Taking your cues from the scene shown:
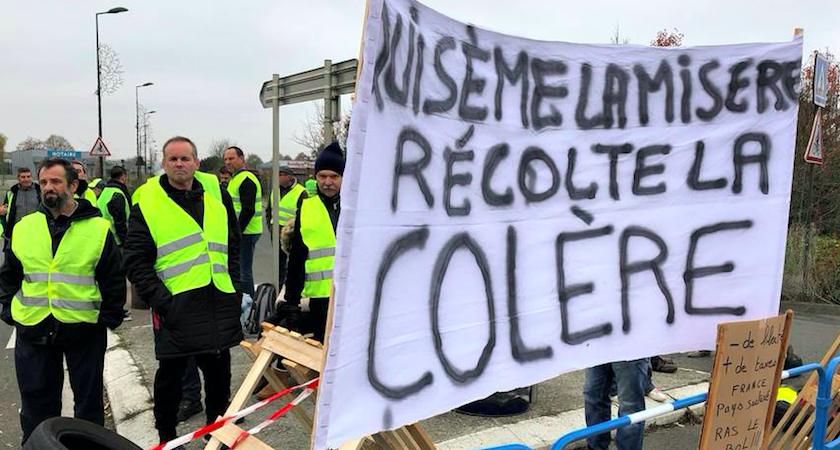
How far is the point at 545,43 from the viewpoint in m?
2.07

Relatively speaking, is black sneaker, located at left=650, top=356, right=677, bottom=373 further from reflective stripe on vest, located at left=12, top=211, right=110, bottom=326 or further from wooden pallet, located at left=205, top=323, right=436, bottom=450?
reflective stripe on vest, located at left=12, top=211, right=110, bottom=326

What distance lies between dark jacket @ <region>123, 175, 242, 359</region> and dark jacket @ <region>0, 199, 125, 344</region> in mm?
190

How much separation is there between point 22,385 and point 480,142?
2954 millimetres

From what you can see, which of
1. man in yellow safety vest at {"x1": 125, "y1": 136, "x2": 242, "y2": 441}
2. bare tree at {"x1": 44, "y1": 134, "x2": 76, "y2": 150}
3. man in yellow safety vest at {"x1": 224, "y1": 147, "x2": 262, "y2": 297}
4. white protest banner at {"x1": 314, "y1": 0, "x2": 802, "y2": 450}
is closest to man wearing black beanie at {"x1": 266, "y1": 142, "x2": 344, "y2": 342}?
man in yellow safety vest at {"x1": 125, "y1": 136, "x2": 242, "y2": 441}

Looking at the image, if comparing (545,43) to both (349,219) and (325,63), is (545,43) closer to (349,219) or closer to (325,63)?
(349,219)

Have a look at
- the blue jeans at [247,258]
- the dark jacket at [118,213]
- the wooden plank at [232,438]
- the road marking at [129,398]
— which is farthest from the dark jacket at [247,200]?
the wooden plank at [232,438]

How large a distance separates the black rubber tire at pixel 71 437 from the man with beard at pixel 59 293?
3.41ft

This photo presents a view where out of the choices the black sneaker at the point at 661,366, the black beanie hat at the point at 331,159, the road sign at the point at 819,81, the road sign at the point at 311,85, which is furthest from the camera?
the road sign at the point at 819,81

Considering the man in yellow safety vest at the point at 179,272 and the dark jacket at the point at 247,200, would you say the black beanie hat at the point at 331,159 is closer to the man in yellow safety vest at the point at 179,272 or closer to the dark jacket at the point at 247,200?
the man in yellow safety vest at the point at 179,272

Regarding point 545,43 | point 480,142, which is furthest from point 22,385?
point 545,43

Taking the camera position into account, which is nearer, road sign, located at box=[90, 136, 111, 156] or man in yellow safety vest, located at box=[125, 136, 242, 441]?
man in yellow safety vest, located at box=[125, 136, 242, 441]

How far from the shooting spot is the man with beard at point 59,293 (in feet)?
10.5

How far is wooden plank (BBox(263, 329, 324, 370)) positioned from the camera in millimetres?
2287

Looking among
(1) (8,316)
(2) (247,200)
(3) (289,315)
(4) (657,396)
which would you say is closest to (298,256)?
(3) (289,315)
